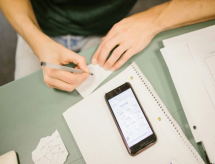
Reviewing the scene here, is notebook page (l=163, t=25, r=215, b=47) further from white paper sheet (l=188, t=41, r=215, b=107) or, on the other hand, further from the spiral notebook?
the spiral notebook

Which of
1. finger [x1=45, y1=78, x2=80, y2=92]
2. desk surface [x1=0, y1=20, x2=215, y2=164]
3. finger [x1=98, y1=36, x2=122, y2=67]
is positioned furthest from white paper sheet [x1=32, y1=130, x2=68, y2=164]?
finger [x1=98, y1=36, x2=122, y2=67]

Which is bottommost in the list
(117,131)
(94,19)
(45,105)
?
(117,131)

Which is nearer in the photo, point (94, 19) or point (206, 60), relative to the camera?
point (206, 60)

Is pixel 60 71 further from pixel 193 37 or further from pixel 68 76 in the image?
pixel 193 37

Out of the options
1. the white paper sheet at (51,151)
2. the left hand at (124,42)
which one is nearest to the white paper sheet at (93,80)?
the left hand at (124,42)

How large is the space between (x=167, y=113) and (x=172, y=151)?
108mm

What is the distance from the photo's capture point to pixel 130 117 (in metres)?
0.44

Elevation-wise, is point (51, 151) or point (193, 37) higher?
point (193, 37)

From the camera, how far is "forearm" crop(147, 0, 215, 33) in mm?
482

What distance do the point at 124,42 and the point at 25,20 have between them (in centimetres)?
37

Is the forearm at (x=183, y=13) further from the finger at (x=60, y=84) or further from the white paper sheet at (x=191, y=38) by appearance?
the finger at (x=60, y=84)

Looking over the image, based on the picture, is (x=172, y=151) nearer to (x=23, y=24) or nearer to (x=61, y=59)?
(x=61, y=59)

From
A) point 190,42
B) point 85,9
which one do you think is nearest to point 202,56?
point 190,42

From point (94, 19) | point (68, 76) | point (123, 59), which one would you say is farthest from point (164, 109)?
point (94, 19)
